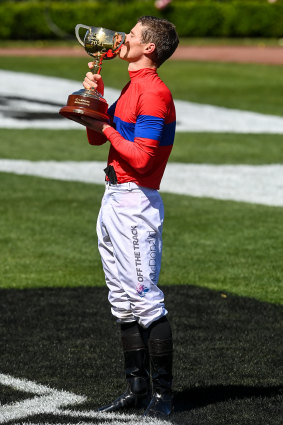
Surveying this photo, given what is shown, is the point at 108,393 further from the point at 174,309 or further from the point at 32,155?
the point at 32,155

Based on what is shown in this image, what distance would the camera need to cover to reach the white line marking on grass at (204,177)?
12.6 m

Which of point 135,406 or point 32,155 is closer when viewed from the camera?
point 135,406

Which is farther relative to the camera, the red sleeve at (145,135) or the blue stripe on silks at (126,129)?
the blue stripe on silks at (126,129)

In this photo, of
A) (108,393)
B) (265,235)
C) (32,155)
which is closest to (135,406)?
(108,393)

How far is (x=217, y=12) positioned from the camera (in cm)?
4662

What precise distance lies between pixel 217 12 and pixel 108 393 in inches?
1680

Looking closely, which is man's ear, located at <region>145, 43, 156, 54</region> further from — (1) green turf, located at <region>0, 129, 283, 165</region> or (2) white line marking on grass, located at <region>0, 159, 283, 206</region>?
(1) green turf, located at <region>0, 129, 283, 165</region>

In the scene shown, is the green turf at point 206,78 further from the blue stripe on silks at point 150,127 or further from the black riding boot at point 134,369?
the blue stripe on silks at point 150,127

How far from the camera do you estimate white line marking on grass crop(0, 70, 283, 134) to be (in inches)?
747

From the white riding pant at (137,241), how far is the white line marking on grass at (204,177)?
23.4 feet

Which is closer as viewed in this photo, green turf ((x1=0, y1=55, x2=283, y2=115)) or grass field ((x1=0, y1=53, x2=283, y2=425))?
grass field ((x1=0, y1=53, x2=283, y2=425))

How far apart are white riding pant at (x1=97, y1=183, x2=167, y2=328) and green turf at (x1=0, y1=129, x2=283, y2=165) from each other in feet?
33.1

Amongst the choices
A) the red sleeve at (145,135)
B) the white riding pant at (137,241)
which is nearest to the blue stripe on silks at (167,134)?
the red sleeve at (145,135)

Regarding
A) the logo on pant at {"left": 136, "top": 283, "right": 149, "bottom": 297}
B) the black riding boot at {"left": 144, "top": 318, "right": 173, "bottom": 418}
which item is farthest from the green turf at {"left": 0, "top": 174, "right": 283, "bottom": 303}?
the logo on pant at {"left": 136, "top": 283, "right": 149, "bottom": 297}
